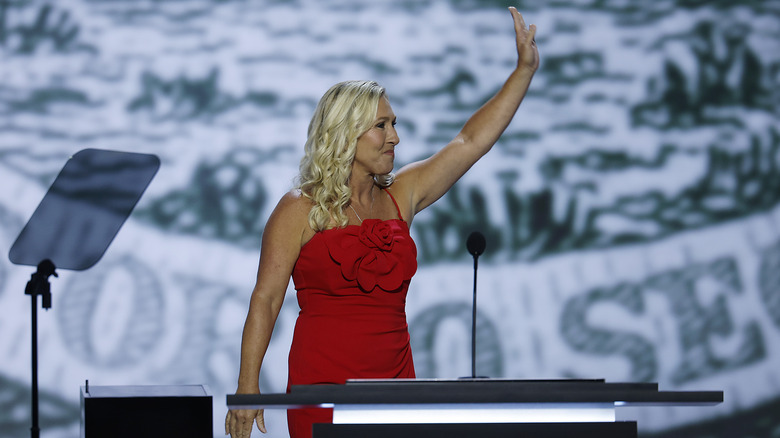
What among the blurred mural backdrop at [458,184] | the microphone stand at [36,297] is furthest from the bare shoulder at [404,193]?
the blurred mural backdrop at [458,184]

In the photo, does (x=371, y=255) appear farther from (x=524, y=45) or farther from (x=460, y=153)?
(x=524, y=45)

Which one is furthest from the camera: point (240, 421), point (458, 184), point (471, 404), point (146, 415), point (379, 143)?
point (458, 184)

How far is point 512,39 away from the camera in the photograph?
3.68 meters

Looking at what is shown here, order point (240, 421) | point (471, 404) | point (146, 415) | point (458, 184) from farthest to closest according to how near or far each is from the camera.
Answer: point (458, 184) < point (146, 415) < point (240, 421) < point (471, 404)

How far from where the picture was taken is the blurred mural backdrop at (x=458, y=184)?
3.46m

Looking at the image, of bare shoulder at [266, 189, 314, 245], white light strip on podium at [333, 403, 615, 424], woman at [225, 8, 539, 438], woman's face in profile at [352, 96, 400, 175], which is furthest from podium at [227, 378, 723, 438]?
woman's face in profile at [352, 96, 400, 175]

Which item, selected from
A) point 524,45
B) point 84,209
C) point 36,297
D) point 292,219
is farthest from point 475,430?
point 84,209

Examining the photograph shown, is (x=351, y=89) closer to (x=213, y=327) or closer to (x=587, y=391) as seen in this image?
(x=587, y=391)

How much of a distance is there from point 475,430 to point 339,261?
2.73ft

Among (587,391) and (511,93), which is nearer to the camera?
(587,391)

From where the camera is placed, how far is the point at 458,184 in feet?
11.9

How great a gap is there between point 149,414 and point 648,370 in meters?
2.20

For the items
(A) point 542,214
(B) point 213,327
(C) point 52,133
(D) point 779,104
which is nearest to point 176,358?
(B) point 213,327

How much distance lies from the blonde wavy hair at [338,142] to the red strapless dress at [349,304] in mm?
75
